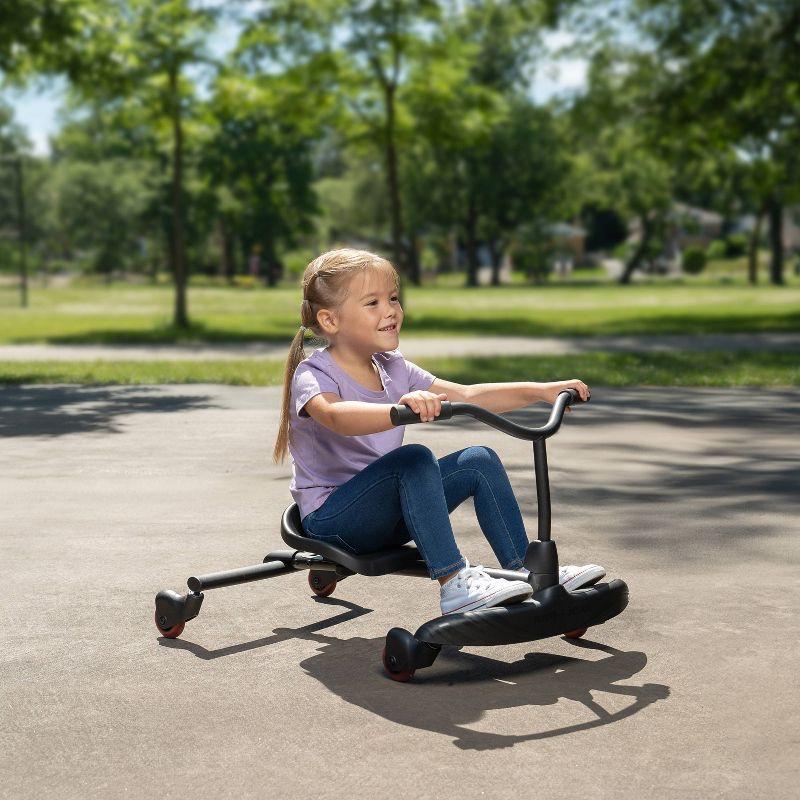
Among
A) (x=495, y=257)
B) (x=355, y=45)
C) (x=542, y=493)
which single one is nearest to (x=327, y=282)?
(x=542, y=493)

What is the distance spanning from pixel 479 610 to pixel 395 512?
47 centimetres

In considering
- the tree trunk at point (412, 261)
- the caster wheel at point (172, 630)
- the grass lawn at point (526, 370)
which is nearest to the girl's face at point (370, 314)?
the caster wheel at point (172, 630)

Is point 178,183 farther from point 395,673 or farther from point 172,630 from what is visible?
point 395,673

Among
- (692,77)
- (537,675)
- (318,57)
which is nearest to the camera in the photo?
(537,675)

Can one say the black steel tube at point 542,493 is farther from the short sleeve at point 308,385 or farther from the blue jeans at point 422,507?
the short sleeve at point 308,385

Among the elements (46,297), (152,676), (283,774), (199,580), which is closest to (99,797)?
(283,774)

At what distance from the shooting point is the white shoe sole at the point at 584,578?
3943mm

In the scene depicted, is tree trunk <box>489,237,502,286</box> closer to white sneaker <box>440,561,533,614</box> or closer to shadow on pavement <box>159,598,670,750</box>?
shadow on pavement <box>159,598,670,750</box>

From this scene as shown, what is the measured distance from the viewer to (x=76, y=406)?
1168 centimetres

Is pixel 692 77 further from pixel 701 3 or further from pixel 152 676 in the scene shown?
pixel 152 676

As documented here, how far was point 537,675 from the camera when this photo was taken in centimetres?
380

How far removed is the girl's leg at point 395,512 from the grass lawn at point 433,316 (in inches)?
728

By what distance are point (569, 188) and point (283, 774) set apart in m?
67.4

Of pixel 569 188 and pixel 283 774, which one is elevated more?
pixel 569 188
